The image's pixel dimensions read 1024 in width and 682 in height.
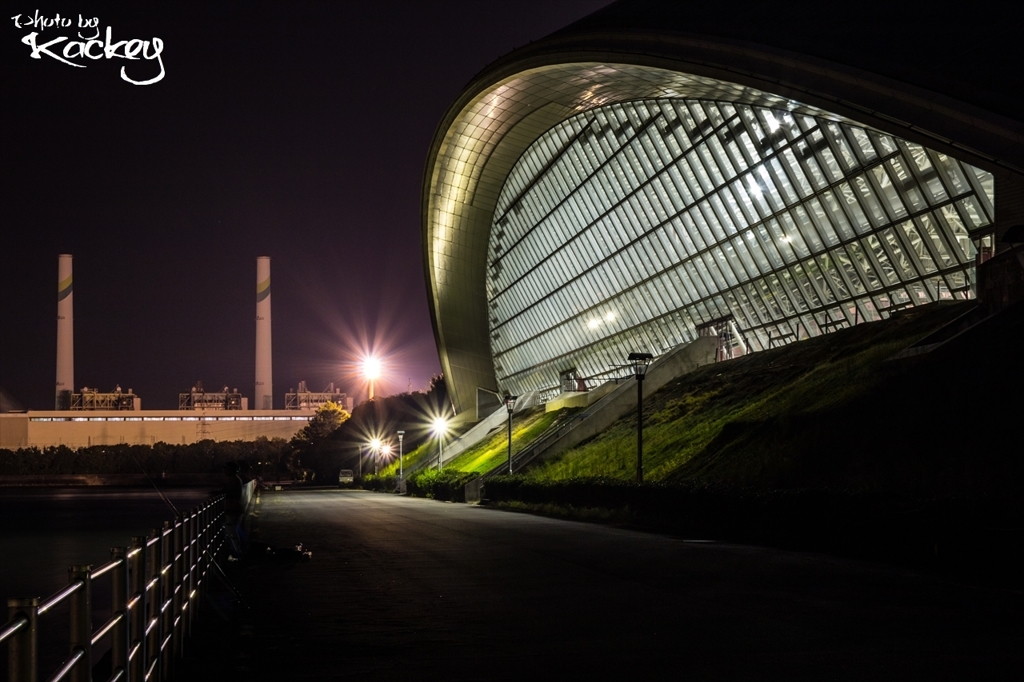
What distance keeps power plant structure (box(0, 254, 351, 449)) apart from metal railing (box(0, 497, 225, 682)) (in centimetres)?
13060

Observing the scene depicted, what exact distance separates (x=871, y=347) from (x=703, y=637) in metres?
26.4

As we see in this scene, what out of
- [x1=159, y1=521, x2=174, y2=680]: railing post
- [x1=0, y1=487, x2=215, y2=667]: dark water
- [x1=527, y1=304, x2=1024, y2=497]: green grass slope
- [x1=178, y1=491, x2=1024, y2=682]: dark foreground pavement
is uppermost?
[x1=527, y1=304, x2=1024, y2=497]: green grass slope

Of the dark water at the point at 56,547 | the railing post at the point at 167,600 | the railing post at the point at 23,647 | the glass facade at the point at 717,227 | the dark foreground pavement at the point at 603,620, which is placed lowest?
the dark water at the point at 56,547

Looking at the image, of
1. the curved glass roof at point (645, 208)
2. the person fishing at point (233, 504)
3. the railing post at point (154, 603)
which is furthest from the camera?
the curved glass roof at point (645, 208)

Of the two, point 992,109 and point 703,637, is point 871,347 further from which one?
point 703,637

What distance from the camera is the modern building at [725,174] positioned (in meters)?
31.6

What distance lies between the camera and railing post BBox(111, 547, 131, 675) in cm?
582

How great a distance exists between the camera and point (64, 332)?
136750 mm

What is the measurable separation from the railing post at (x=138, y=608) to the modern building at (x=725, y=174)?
26.1 m

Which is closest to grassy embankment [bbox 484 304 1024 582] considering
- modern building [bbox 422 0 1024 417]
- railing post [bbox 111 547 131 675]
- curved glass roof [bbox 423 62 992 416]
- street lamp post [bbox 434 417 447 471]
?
curved glass roof [bbox 423 62 992 416]

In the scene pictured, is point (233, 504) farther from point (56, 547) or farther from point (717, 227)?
point (717, 227)

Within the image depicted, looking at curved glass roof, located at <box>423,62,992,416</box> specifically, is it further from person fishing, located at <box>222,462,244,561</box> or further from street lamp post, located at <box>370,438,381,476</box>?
person fishing, located at <box>222,462,244,561</box>

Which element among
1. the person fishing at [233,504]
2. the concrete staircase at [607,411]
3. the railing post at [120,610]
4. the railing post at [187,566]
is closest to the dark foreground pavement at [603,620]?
the railing post at [187,566]

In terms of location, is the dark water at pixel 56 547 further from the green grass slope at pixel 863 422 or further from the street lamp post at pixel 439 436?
the street lamp post at pixel 439 436
